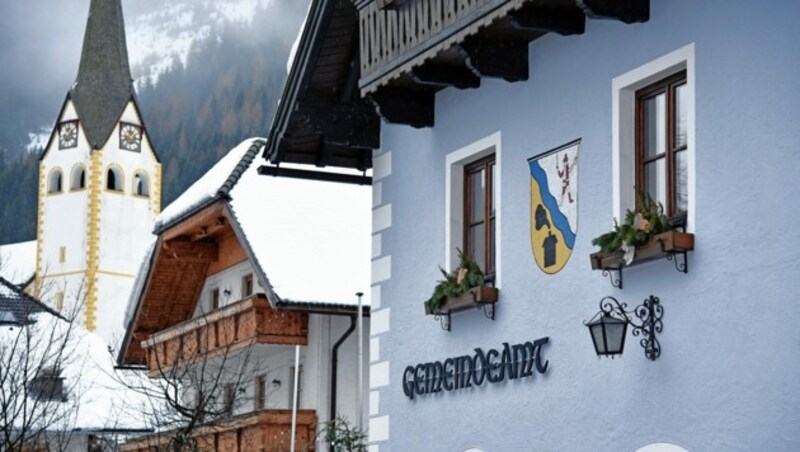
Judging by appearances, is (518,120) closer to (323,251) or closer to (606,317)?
→ (606,317)

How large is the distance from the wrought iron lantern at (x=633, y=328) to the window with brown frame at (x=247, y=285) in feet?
59.1

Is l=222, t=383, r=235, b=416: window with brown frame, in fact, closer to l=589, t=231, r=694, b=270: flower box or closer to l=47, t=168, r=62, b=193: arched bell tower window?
l=589, t=231, r=694, b=270: flower box

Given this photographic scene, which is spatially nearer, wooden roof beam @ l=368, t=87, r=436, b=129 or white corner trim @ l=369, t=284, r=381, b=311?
wooden roof beam @ l=368, t=87, r=436, b=129

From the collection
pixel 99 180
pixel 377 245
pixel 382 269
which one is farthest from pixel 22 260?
pixel 382 269

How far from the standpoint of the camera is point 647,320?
13273mm

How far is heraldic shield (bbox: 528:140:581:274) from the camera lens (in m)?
14.5

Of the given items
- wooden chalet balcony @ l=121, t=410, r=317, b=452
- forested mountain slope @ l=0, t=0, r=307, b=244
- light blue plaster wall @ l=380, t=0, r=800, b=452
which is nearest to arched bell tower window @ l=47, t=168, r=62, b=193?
forested mountain slope @ l=0, t=0, r=307, b=244

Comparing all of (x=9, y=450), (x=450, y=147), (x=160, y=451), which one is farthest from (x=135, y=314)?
(x=450, y=147)

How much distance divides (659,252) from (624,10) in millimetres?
1875

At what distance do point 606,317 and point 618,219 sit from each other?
34.4 inches

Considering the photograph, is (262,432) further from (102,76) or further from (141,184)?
(141,184)

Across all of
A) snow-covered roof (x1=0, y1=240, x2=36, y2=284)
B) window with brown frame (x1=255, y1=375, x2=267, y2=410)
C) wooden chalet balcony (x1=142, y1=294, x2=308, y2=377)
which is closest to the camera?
wooden chalet balcony (x1=142, y1=294, x2=308, y2=377)

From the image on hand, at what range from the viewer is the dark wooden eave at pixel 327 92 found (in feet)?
59.1

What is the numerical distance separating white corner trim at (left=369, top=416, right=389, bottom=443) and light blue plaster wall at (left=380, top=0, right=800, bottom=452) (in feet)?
0.36
